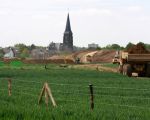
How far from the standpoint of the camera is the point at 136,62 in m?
47.5

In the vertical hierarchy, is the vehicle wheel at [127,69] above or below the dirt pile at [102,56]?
below

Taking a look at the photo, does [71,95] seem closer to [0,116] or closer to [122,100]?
[122,100]

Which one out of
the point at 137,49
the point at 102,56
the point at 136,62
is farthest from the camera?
the point at 102,56

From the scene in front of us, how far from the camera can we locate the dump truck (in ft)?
155

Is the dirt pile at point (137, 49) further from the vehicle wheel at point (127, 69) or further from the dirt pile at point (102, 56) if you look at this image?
the dirt pile at point (102, 56)

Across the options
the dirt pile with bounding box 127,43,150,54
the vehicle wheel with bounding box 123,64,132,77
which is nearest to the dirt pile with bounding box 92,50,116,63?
the dirt pile with bounding box 127,43,150,54

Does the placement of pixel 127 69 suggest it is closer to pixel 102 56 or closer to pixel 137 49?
pixel 137 49

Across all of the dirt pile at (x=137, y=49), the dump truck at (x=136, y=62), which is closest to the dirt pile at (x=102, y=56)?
the dirt pile at (x=137, y=49)

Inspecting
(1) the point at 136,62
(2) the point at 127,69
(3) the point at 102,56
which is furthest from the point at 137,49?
(3) the point at 102,56

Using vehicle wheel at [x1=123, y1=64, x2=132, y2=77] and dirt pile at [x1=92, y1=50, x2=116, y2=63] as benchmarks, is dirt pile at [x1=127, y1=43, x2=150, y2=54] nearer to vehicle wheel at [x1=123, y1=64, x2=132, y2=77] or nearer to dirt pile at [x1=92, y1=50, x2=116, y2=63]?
vehicle wheel at [x1=123, y1=64, x2=132, y2=77]

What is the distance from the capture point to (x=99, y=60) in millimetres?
125188

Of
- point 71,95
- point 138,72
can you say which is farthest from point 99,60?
point 71,95

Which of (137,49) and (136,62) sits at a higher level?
(137,49)

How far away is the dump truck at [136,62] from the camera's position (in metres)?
47.2
